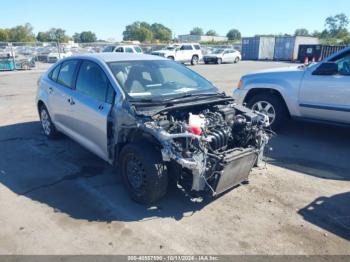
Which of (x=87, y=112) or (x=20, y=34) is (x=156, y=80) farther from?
(x=20, y=34)

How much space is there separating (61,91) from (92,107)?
48.9 inches

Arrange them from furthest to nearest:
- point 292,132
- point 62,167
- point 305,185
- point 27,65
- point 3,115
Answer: point 27,65 → point 3,115 → point 292,132 → point 62,167 → point 305,185

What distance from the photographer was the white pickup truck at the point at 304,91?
574 centimetres

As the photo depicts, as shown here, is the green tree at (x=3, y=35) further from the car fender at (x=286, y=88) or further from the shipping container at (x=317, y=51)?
the car fender at (x=286, y=88)

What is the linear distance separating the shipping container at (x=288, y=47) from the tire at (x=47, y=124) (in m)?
35.2

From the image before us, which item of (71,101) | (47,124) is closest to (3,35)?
(47,124)

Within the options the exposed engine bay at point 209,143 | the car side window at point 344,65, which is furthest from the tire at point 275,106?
the exposed engine bay at point 209,143

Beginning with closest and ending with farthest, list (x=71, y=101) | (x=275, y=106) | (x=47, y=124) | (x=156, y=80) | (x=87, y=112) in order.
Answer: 1. (x=87, y=112)
2. (x=156, y=80)
3. (x=71, y=101)
4. (x=47, y=124)
5. (x=275, y=106)

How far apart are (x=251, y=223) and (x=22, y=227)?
8.20 ft

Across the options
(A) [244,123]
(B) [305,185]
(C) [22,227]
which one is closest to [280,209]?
(B) [305,185]

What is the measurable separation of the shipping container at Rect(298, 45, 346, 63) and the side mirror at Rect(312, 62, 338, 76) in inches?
1033

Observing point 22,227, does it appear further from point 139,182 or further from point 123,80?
point 123,80

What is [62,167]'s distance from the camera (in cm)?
505

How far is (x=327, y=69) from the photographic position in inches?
225
